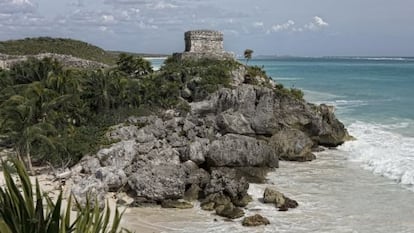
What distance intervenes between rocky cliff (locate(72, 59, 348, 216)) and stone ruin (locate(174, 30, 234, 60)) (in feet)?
12.4

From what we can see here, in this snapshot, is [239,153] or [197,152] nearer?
[197,152]

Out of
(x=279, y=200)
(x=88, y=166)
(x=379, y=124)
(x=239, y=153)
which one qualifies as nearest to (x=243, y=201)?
(x=279, y=200)

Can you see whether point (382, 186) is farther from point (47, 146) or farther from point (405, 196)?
point (47, 146)

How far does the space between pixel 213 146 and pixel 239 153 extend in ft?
3.95

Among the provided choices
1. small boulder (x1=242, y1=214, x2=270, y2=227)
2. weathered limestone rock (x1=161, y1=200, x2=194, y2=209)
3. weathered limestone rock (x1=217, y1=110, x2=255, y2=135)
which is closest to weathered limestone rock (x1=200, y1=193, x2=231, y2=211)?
weathered limestone rock (x1=161, y1=200, x2=194, y2=209)

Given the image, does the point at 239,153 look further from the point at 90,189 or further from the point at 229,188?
the point at 90,189

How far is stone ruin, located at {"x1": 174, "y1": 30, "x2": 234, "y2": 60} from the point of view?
37.1 metres

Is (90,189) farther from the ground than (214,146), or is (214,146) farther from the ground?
(214,146)

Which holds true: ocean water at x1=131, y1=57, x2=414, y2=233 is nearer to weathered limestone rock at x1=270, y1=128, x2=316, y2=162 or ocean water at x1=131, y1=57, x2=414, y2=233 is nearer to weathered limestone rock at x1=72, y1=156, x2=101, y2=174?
weathered limestone rock at x1=270, y1=128, x2=316, y2=162

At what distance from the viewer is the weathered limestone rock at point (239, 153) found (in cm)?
2131

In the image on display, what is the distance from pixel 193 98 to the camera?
30641 millimetres

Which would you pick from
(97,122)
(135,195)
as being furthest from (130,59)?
(135,195)

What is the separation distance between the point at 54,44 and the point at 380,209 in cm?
6011

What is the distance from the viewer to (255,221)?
15.1 m
